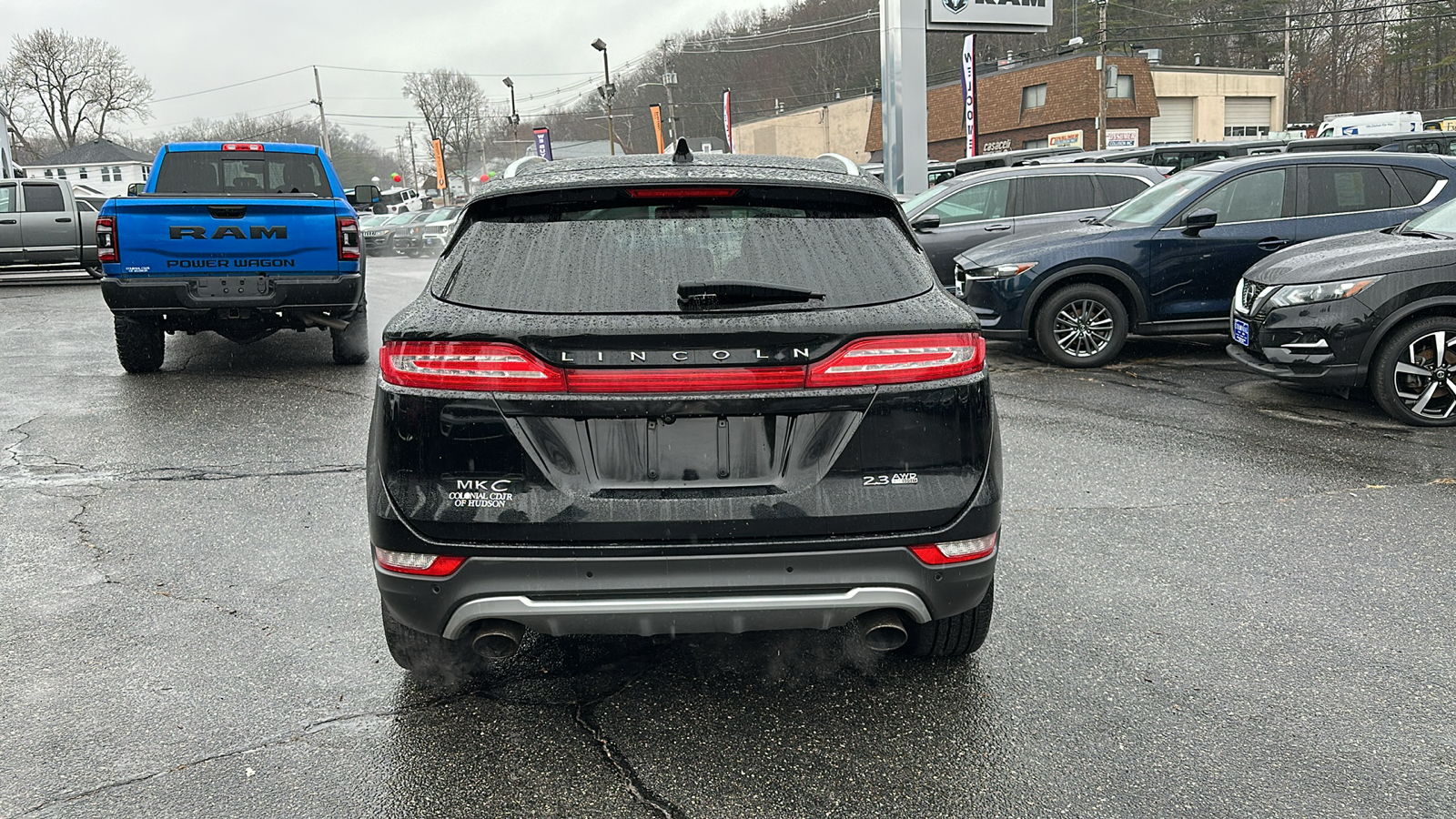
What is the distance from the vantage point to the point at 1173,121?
51375mm

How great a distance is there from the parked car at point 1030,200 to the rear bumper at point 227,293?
633cm

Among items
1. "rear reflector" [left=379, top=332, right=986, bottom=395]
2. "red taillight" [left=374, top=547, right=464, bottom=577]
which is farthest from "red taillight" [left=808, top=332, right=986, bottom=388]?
"red taillight" [left=374, top=547, right=464, bottom=577]

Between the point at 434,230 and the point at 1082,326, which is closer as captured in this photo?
the point at 1082,326

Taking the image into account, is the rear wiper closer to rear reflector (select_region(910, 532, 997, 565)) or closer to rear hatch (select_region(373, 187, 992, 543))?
rear hatch (select_region(373, 187, 992, 543))

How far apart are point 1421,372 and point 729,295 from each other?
19.7 ft

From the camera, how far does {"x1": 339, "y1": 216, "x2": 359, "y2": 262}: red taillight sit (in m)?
8.60

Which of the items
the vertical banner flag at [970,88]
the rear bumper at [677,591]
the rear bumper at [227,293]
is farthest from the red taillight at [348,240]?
the vertical banner flag at [970,88]

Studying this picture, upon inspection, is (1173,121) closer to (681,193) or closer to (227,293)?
(227,293)

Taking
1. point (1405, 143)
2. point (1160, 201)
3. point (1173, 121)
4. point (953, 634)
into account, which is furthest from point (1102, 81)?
point (953, 634)

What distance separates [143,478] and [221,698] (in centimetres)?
318

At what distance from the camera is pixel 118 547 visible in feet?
15.6

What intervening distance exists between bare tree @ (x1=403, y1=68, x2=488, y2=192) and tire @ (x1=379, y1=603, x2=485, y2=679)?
96.4 meters

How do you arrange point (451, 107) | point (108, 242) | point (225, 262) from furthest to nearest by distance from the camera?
point (451, 107) < point (225, 262) < point (108, 242)

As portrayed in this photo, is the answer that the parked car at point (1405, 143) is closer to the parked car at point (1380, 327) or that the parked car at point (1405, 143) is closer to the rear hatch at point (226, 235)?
the parked car at point (1380, 327)
